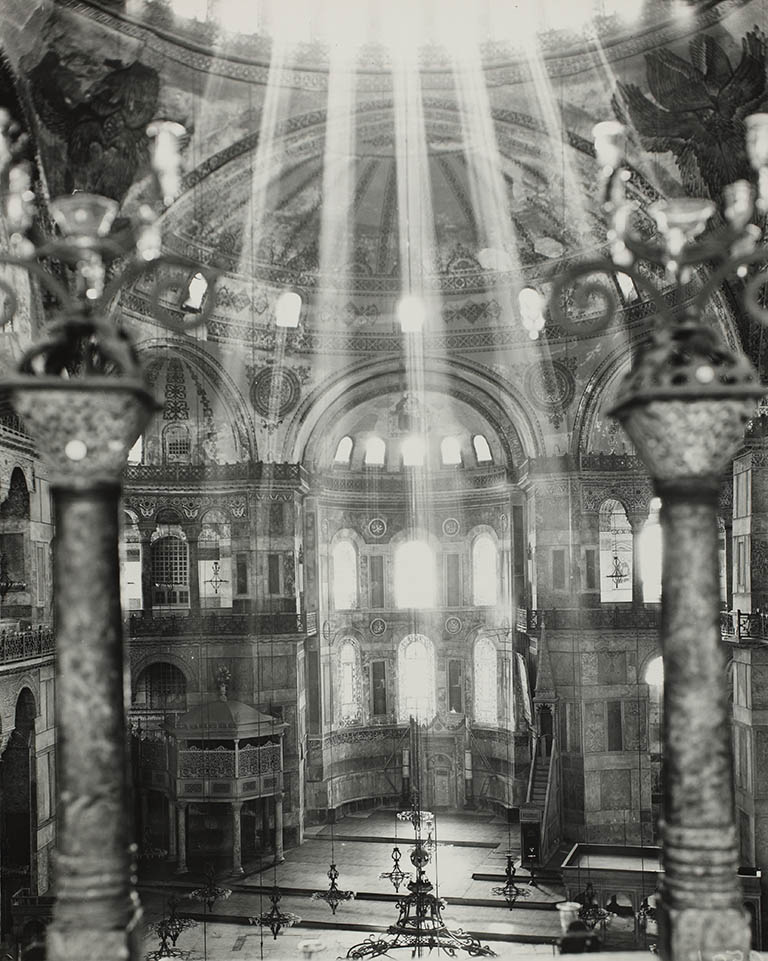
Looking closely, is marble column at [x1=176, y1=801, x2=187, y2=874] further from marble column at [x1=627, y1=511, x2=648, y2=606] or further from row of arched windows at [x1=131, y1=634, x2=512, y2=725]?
marble column at [x1=627, y1=511, x2=648, y2=606]

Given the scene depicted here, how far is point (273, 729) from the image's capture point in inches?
817

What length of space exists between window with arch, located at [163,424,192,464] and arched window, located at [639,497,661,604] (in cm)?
925

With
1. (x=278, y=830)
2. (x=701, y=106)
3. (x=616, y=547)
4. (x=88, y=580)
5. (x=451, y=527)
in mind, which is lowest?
(x=278, y=830)

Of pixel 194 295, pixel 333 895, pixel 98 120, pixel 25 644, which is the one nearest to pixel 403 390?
pixel 194 295

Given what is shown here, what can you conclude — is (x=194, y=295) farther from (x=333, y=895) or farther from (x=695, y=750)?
(x=695, y=750)

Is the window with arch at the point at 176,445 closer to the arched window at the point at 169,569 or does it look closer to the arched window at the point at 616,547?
the arched window at the point at 169,569

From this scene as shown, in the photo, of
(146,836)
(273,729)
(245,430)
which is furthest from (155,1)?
(146,836)

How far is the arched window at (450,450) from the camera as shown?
81.1 ft

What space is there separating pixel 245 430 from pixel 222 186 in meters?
5.07

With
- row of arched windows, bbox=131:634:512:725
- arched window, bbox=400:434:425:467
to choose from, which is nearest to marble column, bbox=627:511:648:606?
row of arched windows, bbox=131:634:512:725

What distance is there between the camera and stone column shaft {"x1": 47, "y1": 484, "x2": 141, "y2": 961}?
662 cm

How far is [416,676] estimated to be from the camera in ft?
82.6

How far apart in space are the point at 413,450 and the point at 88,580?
18.2 metres

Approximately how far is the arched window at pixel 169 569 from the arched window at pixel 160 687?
55.7 inches
